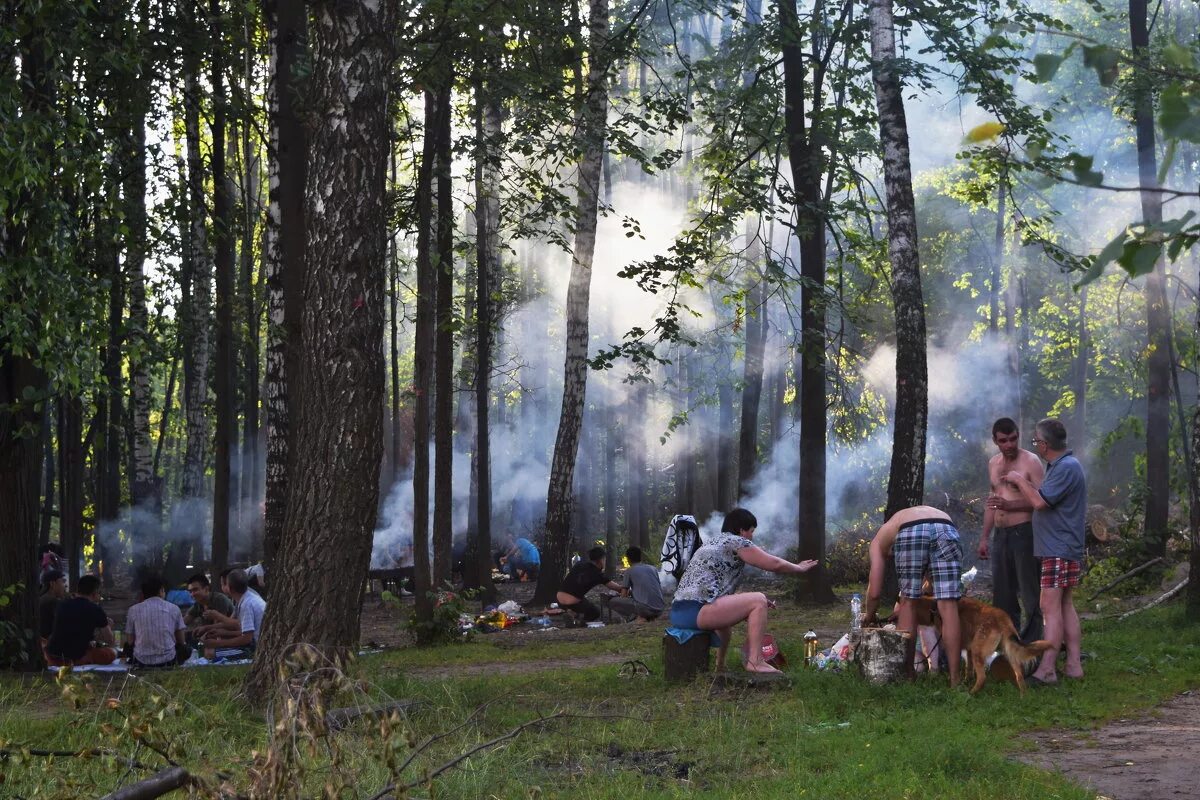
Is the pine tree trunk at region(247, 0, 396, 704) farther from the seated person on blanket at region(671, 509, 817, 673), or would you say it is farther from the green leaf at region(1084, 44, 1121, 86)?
the green leaf at region(1084, 44, 1121, 86)

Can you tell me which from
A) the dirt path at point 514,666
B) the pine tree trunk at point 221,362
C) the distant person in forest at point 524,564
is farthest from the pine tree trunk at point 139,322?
the distant person in forest at point 524,564

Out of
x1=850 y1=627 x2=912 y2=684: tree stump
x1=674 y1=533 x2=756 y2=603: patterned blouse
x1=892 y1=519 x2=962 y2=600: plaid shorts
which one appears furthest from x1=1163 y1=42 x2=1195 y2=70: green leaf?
x1=674 y1=533 x2=756 y2=603: patterned blouse

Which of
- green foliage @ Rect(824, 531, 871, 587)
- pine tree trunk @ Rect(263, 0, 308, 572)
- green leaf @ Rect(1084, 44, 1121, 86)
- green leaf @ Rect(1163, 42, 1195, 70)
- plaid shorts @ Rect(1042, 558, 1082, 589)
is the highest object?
pine tree trunk @ Rect(263, 0, 308, 572)

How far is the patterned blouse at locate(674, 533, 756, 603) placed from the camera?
975 cm

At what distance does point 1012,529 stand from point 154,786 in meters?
7.69

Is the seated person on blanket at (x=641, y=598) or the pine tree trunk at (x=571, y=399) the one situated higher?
the pine tree trunk at (x=571, y=399)

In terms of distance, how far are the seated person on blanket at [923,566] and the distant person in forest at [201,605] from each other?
8.01m

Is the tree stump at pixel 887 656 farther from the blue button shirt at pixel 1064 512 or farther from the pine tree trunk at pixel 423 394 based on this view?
the pine tree trunk at pixel 423 394

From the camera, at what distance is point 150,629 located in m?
12.6

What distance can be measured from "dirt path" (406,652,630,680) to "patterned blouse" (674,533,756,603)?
2.25 m

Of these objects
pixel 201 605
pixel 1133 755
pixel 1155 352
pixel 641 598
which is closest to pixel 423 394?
pixel 201 605

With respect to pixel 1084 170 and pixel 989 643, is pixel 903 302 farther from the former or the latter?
pixel 1084 170

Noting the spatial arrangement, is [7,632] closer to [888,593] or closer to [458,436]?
[888,593]

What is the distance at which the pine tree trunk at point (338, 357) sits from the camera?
27.6 ft
